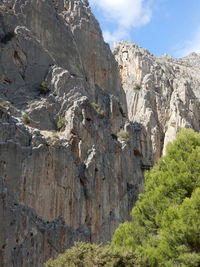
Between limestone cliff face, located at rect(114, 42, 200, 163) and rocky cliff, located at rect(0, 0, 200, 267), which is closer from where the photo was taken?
rocky cliff, located at rect(0, 0, 200, 267)

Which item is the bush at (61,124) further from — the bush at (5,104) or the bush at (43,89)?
the bush at (5,104)

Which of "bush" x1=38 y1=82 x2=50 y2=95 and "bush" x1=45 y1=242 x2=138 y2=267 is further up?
"bush" x1=38 y1=82 x2=50 y2=95

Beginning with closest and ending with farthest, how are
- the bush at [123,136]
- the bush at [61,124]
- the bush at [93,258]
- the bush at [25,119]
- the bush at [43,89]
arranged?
the bush at [93,258] < the bush at [25,119] < the bush at [61,124] < the bush at [43,89] < the bush at [123,136]

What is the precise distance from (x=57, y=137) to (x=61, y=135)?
1.10m

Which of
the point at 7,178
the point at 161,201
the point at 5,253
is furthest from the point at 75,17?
the point at 161,201

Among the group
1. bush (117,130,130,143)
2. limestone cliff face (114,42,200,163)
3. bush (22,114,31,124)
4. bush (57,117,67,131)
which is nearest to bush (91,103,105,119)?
bush (117,130,130,143)

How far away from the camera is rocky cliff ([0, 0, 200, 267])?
2773 cm

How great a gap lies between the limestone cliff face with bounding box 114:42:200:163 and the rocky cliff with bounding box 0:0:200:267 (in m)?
0.36

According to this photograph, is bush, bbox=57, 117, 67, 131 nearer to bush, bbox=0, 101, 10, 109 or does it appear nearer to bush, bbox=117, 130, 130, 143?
bush, bbox=0, 101, 10, 109

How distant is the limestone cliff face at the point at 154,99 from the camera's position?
179ft

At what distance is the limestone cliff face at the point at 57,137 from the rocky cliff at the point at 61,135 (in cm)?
8

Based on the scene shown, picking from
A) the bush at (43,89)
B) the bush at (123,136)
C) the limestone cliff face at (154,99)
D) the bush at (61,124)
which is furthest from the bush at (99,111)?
the limestone cliff face at (154,99)

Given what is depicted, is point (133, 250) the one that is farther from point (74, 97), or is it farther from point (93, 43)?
point (93, 43)

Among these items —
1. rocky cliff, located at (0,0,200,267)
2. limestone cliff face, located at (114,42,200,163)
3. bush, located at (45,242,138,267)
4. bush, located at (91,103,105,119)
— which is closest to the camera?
bush, located at (45,242,138,267)
